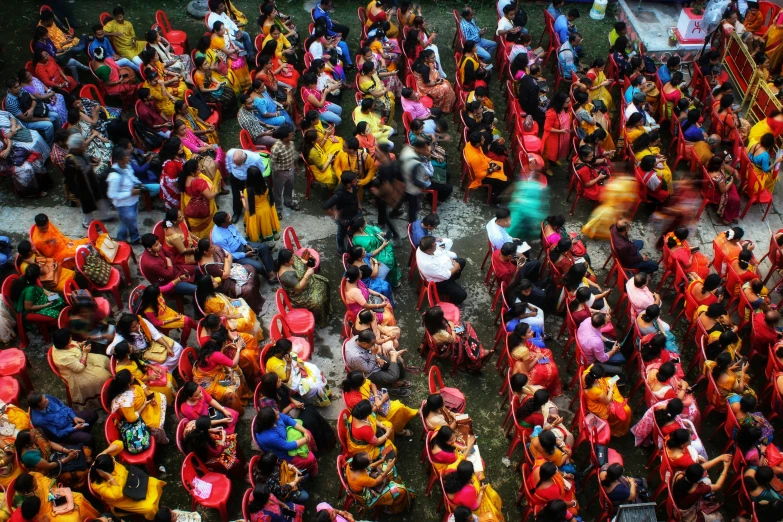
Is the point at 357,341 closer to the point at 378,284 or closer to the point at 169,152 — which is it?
the point at 378,284

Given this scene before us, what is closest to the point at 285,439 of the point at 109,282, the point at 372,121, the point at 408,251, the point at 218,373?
the point at 218,373

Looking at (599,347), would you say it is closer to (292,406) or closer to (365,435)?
(365,435)

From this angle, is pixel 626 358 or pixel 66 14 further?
pixel 66 14

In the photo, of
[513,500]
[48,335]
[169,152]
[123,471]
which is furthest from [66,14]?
[513,500]

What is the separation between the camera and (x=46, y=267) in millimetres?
8031

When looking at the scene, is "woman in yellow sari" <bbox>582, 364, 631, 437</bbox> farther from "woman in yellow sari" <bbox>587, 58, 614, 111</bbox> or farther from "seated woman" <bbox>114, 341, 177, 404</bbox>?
"woman in yellow sari" <bbox>587, 58, 614, 111</bbox>

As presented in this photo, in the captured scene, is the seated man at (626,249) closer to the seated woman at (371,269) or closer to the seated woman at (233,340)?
the seated woman at (371,269)

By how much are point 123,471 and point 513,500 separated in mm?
3704

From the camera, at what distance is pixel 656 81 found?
1193 cm

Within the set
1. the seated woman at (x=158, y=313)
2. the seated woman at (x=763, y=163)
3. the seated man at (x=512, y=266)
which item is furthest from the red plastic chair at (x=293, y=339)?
the seated woman at (x=763, y=163)

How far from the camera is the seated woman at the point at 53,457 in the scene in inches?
248

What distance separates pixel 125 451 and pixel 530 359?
406 centimetres

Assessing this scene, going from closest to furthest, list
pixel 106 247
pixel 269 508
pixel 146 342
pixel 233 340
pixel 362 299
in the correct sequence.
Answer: pixel 269 508
pixel 146 342
pixel 233 340
pixel 362 299
pixel 106 247

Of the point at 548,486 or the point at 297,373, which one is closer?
the point at 548,486
